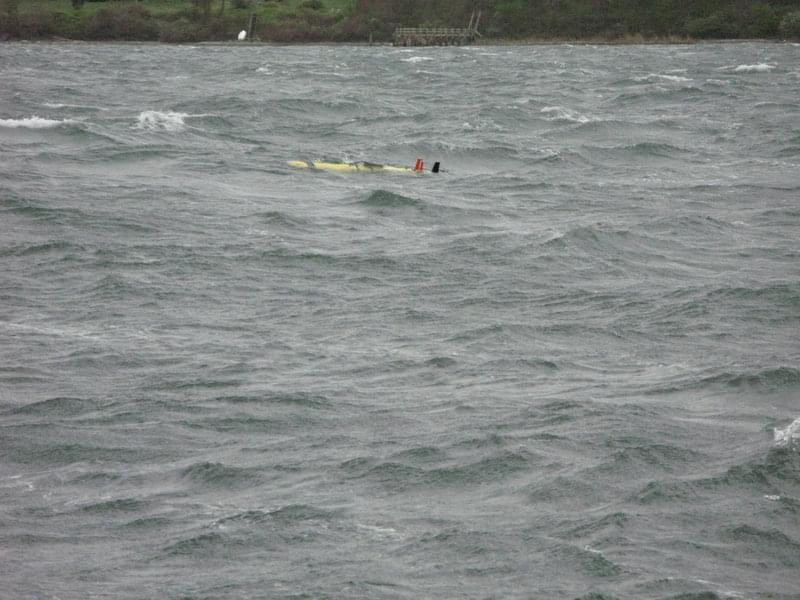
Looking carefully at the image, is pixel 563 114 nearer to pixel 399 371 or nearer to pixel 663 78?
pixel 663 78

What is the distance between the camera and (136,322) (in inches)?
952

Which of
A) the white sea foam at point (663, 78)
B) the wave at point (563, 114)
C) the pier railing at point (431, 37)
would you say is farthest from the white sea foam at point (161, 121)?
the pier railing at point (431, 37)

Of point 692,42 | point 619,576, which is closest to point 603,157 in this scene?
point 619,576

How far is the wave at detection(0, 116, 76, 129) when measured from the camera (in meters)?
48.9

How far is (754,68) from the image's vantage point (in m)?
76.1

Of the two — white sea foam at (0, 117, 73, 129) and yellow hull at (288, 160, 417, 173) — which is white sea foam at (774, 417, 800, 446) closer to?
yellow hull at (288, 160, 417, 173)

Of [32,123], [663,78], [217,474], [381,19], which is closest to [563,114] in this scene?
Answer: [663,78]

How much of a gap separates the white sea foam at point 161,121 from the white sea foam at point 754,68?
120 ft

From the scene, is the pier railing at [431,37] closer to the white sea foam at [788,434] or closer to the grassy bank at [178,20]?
the grassy bank at [178,20]

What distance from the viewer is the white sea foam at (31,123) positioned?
4894cm

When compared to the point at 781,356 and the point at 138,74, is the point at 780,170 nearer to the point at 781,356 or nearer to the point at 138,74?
the point at 781,356

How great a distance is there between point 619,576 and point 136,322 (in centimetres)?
1255

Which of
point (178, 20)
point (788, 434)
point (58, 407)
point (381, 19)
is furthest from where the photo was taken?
point (381, 19)

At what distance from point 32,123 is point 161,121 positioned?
508 cm
